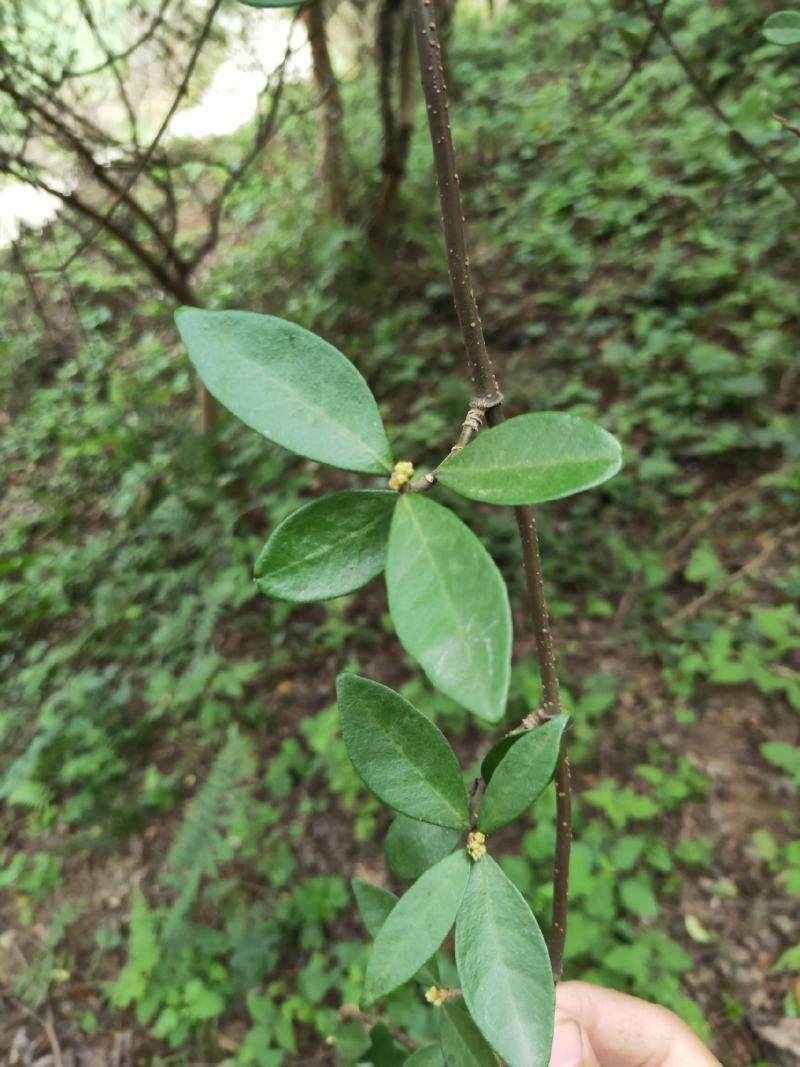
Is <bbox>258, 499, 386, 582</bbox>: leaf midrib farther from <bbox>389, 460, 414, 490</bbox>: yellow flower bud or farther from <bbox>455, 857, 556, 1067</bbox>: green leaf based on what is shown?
<bbox>455, 857, 556, 1067</bbox>: green leaf

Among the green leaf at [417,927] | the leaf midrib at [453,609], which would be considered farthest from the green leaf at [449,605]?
the green leaf at [417,927]

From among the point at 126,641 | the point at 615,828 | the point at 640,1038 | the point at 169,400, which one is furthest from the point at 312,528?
the point at 169,400

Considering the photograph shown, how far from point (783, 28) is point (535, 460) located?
85 cm

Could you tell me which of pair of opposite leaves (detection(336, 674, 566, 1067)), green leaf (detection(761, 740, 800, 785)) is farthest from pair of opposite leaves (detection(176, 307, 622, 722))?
green leaf (detection(761, 740, 800, 785))

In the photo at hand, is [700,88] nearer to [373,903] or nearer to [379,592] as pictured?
[373,903]

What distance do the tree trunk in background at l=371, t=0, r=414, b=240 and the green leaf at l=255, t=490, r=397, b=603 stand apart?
277cm

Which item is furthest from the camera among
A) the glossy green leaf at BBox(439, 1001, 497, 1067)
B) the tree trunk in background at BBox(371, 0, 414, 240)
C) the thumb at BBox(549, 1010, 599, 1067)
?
the tree trunk in background at BBox(371, 0, 414, 240)

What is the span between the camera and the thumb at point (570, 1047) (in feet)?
2.98

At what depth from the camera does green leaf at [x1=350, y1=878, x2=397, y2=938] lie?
29.1 inches

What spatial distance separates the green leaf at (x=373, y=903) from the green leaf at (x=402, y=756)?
295 millimetres

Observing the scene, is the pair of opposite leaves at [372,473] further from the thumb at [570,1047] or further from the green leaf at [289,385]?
the thumb at [570,1047]

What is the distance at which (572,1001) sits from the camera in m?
1.06

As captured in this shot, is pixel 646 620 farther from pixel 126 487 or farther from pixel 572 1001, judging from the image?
pixel 126 487

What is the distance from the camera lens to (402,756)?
0.50 metres
